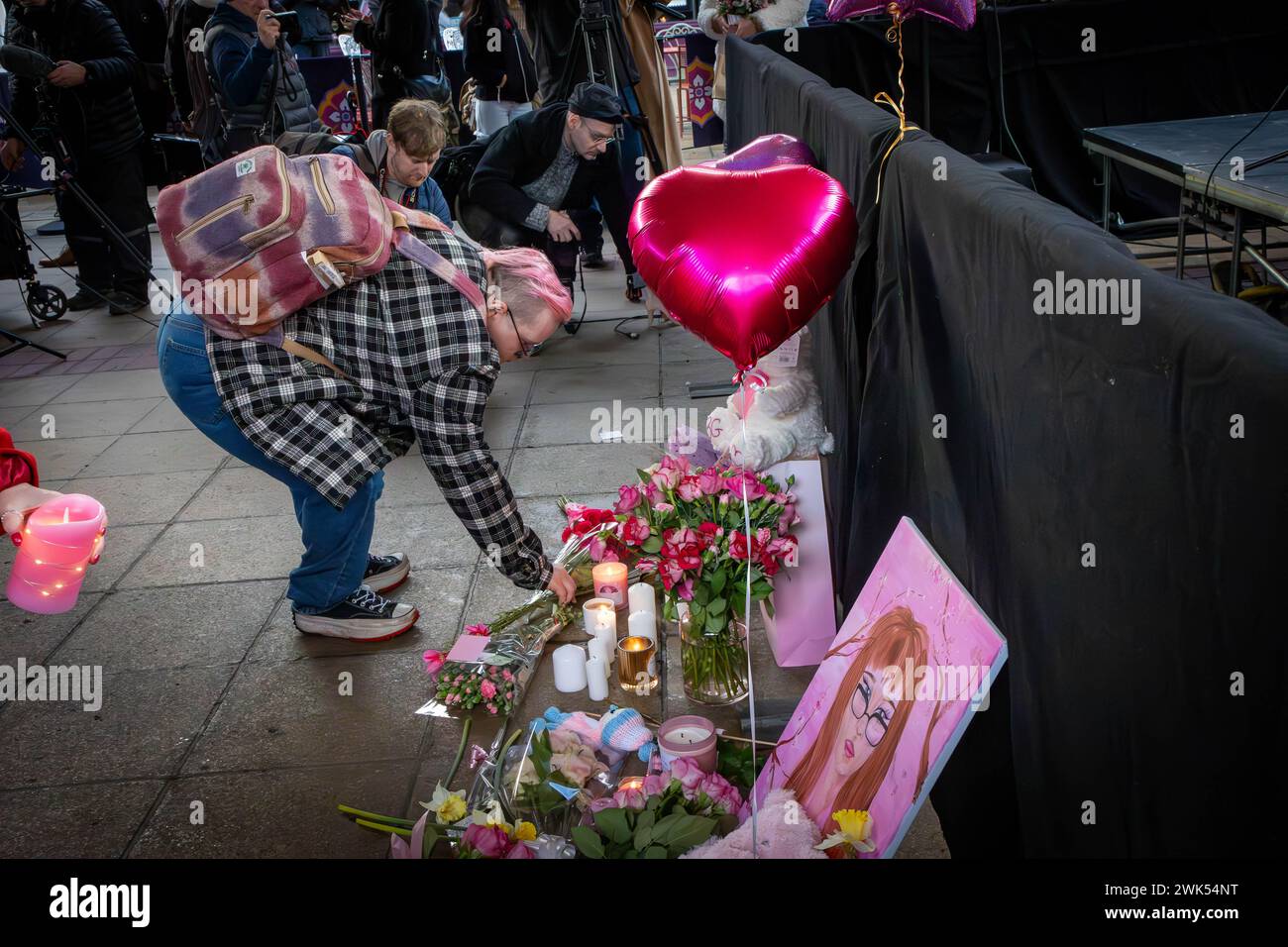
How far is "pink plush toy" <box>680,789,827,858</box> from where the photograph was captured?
2371 millimetres

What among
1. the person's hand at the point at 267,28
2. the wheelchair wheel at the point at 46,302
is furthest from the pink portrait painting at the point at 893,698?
the wheelchair wheel at the point at 46,302

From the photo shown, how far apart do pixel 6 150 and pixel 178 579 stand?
518 cm

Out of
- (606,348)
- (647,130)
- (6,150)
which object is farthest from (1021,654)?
(6,150)

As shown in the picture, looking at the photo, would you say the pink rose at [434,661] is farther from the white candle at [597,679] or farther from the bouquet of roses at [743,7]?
the bouquet of roses at [743,7]

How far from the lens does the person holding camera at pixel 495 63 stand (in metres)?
8.41

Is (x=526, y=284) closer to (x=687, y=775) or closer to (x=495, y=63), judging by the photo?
(x=687, y=775)

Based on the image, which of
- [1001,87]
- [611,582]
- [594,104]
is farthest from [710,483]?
[1001,87]

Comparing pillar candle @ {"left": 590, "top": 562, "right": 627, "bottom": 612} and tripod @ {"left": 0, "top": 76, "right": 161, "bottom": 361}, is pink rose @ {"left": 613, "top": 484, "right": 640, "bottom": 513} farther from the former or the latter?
tripod @ {"left": 0, "top": 76, "right": 161, "bottom": 361}

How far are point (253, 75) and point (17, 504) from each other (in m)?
4.80

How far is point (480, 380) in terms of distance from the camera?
3156mm

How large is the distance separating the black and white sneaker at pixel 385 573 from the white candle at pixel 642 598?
3.20 ft

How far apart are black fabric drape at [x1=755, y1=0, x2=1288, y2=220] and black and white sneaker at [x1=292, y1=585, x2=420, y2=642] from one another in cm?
508

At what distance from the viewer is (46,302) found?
8102mm
